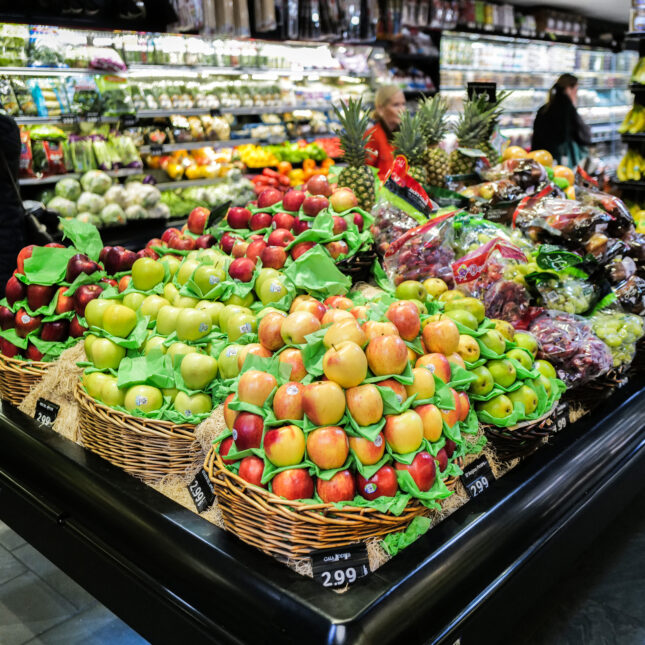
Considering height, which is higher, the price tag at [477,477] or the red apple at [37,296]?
the red apple at [37,296]

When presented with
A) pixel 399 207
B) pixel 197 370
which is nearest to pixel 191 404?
pixel 197 370

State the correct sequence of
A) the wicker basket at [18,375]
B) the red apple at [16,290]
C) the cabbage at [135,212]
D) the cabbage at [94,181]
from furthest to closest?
the cabbage at [135,212] < the cabbage at [94,181] < the red apple at [16,290] < the wicker basket at [18,375]

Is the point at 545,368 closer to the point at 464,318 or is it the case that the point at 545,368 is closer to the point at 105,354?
the point at 464,318

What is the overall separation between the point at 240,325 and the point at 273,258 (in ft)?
1.25

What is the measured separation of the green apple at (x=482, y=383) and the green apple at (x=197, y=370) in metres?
0.72

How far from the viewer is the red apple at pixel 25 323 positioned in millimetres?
2213

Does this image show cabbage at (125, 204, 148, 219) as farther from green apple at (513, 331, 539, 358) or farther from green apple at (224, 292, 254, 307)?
green apple at (513, 331, 539, 358)

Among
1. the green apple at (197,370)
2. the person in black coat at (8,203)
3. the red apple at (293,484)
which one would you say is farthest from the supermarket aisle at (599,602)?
the person in black coat at (8,203)

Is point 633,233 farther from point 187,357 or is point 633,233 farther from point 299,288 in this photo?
point 187,357

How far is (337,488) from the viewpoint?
131 cm

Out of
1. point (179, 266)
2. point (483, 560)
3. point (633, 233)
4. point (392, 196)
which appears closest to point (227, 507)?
point (483, 560)

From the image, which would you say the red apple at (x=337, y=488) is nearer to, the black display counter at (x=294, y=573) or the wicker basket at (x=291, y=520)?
the wicker basket at (x=291, y=520)

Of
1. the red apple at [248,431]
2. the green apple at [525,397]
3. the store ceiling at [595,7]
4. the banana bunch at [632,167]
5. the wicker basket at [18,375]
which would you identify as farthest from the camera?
the store ceiling at [595,7]

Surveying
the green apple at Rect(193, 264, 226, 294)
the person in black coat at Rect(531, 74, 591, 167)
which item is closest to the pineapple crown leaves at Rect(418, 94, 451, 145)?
the green apple at Rect(193, 264, 226, 294)
